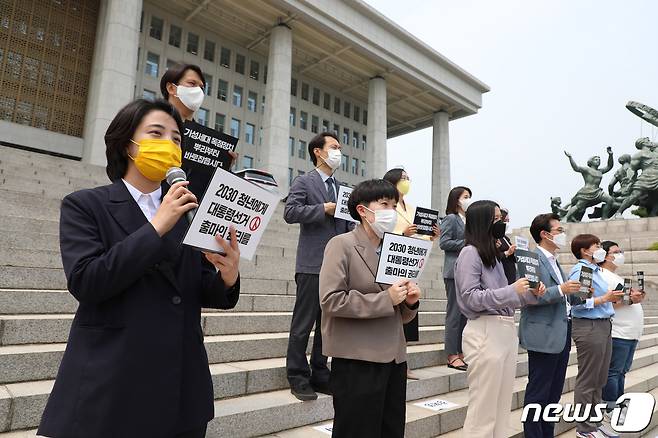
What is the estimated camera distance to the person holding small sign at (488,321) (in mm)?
3211

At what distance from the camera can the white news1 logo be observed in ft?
13.9

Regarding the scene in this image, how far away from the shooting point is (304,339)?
12.0 feet

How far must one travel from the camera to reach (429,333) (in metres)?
6.10

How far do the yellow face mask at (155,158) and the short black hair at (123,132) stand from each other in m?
0.06

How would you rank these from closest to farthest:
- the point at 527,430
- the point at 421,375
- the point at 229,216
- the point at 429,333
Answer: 1. the point at 229,216
2. the point at 527,430
3. the point at 421,375
4. the point at 429,333

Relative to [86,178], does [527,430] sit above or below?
below

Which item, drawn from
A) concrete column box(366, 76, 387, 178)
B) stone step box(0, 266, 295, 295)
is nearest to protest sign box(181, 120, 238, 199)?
stone step box(0, 266, 295, 295)

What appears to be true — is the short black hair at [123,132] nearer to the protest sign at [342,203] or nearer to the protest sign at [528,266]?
the protest sign at [342,203]

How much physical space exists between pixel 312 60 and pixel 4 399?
35.2 metres

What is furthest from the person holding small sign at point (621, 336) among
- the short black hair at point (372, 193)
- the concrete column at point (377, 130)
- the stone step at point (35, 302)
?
the concrete column at point (377, 130)

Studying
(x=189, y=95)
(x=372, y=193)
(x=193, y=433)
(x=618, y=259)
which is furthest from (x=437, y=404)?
(x=189, y=95)

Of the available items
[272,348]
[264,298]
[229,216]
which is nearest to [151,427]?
[229,216]

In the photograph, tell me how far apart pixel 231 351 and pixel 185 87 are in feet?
7.58

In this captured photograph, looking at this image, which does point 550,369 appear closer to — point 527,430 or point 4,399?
point 527,430
